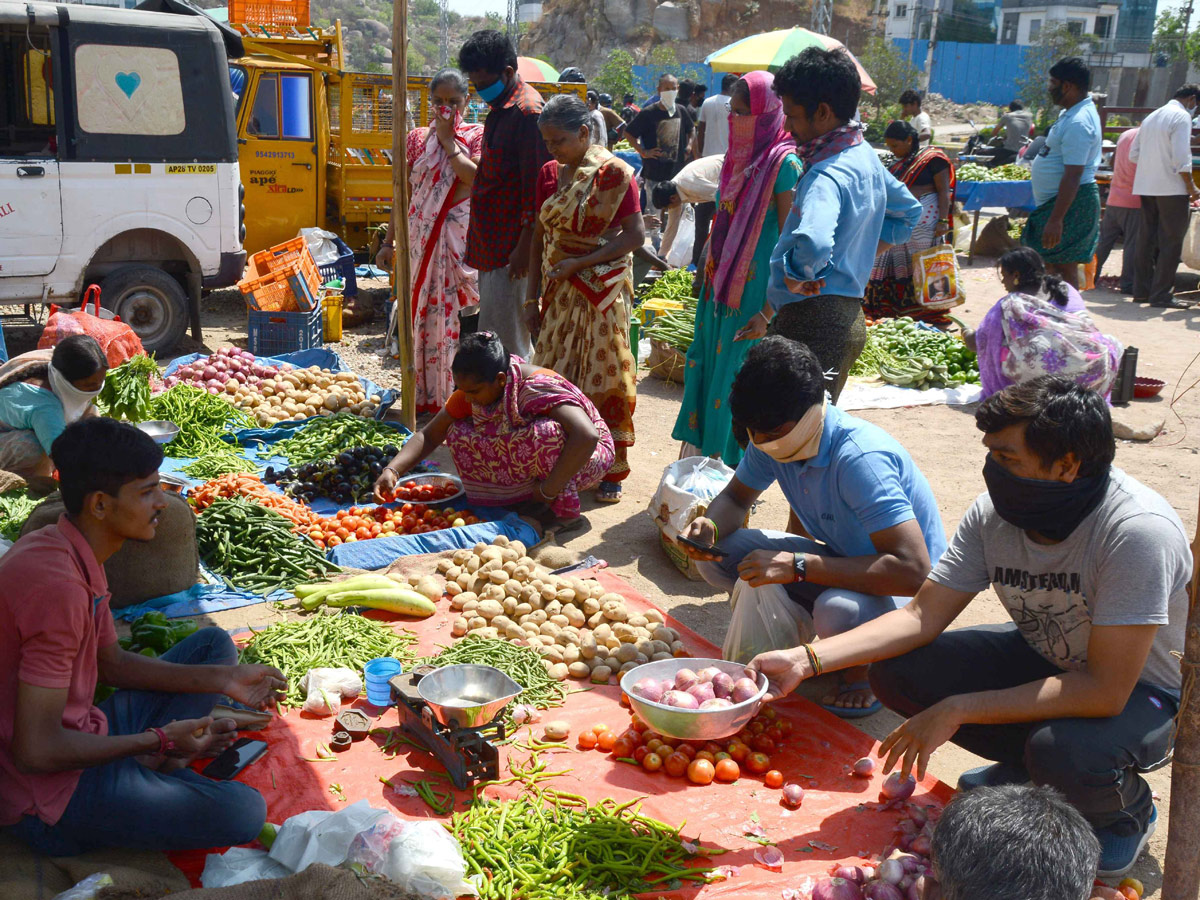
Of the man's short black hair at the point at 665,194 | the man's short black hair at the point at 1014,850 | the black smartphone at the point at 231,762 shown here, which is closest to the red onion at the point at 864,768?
the man's short black hair at the point at 1014,850

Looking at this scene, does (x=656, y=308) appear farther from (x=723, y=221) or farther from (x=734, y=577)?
(x=734, y=577)

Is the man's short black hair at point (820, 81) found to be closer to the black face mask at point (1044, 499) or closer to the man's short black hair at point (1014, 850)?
the black face mask at point (1044, 499)

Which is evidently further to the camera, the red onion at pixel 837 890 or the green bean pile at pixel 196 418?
the green bean pile at pixel 196 418

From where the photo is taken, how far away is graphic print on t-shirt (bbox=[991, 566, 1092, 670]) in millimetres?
2779

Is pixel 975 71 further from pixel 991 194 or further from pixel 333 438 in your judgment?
pixel 333 438

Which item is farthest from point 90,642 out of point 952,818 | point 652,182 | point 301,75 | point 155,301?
point 652,182

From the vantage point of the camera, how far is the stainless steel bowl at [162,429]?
600 cm

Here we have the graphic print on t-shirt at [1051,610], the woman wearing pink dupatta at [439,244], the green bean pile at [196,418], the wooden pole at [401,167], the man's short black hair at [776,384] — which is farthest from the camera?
the woman wearing pink dupatta at [439,244]

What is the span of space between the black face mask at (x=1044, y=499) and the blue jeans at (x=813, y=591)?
709mm

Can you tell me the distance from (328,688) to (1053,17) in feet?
181

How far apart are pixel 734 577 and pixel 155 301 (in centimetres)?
607

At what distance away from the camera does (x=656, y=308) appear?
8562mm

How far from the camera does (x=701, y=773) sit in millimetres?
3096

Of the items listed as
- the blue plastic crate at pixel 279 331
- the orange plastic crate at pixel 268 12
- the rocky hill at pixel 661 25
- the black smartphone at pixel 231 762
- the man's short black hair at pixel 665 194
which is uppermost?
the rocky hill at pixel 661 25
